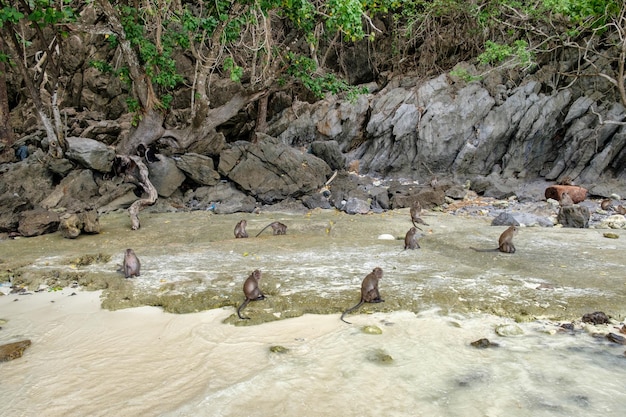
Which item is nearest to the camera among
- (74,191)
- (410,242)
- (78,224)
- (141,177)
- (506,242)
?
(506,242)

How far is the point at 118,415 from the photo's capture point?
2957 mm

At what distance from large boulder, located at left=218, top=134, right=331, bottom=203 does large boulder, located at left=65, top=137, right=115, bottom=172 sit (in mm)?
3212

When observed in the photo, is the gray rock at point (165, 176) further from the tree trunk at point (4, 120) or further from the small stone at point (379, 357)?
the small stone at point (379, 357)

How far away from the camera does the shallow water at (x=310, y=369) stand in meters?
3.00

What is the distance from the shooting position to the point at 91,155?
41.6 ft

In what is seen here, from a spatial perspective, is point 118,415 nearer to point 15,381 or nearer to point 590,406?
point 15,381

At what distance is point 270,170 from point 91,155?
5.11 m

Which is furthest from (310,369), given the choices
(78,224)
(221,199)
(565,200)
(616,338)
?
(221,199)

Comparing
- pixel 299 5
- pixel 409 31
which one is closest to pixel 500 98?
pixel 409 31

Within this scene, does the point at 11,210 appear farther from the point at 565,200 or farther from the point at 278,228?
the point at 565,200

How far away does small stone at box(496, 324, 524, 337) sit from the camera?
3.99 metres

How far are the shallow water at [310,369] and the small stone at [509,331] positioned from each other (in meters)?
0.06

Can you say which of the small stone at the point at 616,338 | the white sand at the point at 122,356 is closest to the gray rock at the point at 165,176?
the white sand at the point at 122,356

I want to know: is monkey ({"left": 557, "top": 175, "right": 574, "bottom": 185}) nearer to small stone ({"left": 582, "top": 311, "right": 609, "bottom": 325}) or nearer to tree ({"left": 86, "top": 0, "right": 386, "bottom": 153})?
tree ({"left": 86, "top": 0, "right": 386, "bottom": 153})
